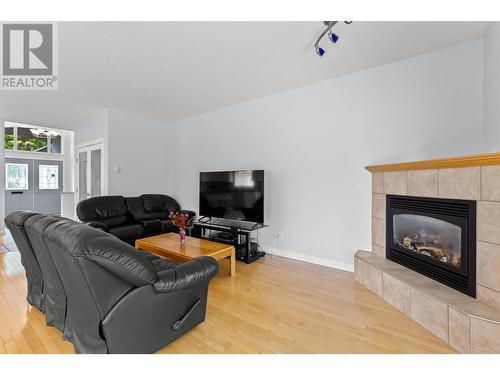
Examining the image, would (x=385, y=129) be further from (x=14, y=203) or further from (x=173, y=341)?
(x=14, y=203)

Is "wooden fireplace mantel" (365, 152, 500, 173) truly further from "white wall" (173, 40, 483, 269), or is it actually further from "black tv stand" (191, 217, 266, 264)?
"black tv stand" (191, 217, 266, 264)

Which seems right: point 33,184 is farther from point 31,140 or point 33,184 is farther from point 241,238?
point 241,238

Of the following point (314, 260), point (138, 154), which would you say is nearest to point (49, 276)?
point (314, 260)

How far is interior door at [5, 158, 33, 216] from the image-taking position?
736cm

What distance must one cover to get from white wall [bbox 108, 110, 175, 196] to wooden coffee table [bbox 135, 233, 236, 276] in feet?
7.66

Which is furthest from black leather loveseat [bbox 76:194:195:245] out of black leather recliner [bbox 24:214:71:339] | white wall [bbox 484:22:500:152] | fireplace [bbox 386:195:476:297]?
white wall [bbox 484:22:500:152]

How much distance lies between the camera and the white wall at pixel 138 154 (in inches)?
199

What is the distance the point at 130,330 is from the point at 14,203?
8.77m

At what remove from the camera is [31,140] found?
7676 millimetres

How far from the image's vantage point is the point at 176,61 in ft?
9.80

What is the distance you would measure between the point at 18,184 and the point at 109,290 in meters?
8.79

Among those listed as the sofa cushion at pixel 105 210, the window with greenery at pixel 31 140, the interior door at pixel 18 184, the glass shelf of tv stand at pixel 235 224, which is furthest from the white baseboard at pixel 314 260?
the interior door at pixel 18 184

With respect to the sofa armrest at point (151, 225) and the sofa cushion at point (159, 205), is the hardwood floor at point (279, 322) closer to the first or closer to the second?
the sofa armrest at point (151, 225)

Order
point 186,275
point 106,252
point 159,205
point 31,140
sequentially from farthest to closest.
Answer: point 31,140
point 159,205
point 186,275
point 106,252
